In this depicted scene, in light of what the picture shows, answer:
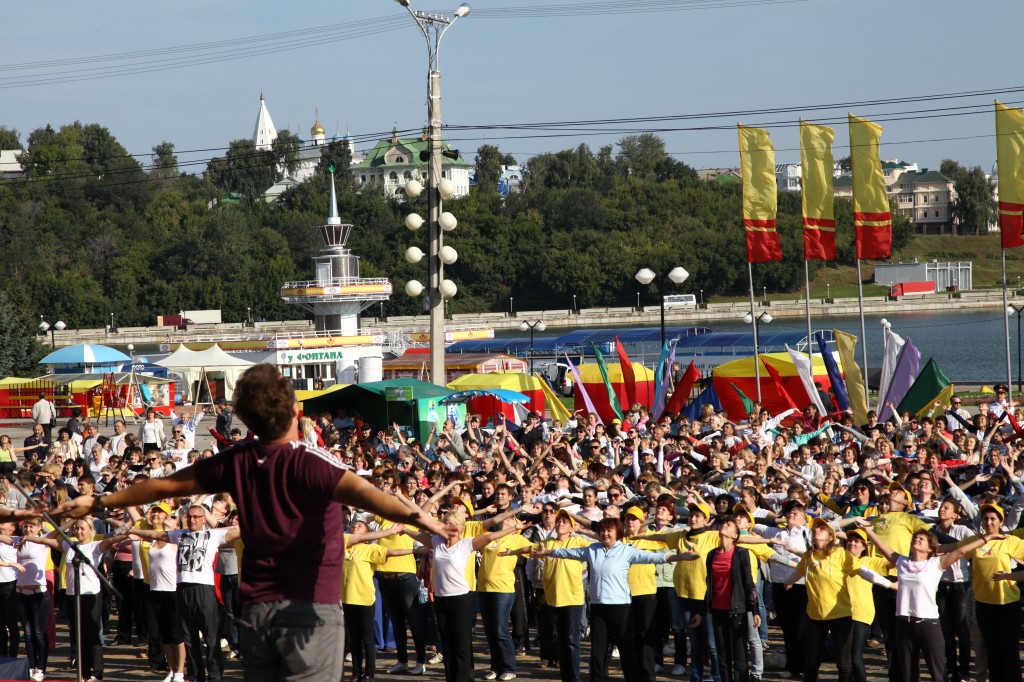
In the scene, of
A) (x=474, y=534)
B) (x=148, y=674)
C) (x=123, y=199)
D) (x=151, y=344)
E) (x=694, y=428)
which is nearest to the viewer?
(x=474, y=534)

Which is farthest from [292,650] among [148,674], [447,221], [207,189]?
[207,189]

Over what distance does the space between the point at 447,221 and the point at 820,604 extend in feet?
46.9

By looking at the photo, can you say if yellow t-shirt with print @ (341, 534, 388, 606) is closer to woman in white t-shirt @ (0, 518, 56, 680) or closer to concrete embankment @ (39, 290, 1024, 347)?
woman in white t-shirt @ (0, 518, 56, 680)

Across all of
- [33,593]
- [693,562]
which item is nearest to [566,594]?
[693,562]

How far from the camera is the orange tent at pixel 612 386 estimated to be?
27.0 meters

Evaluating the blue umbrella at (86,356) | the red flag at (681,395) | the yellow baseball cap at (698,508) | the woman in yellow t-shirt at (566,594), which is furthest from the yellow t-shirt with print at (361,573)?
the blue umbrella at (86,356)

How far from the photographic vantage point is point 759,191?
25.2m

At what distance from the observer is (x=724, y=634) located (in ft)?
29.8

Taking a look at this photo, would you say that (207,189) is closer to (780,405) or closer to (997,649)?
(780,405)

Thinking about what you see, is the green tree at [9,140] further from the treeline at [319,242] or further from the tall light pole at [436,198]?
the tall light pole at [436,198]

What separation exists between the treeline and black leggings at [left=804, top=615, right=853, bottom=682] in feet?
282

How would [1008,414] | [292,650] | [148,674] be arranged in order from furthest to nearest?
[1008,414], [148,674], [292,650]

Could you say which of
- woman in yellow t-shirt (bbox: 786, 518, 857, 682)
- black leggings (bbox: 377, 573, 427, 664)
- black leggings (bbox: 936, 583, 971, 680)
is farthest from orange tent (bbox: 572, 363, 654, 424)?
woman in yellow t-shirt (bbox: 786, 518, 857, 682)

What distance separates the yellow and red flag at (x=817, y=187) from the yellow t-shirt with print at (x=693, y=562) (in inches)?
624
